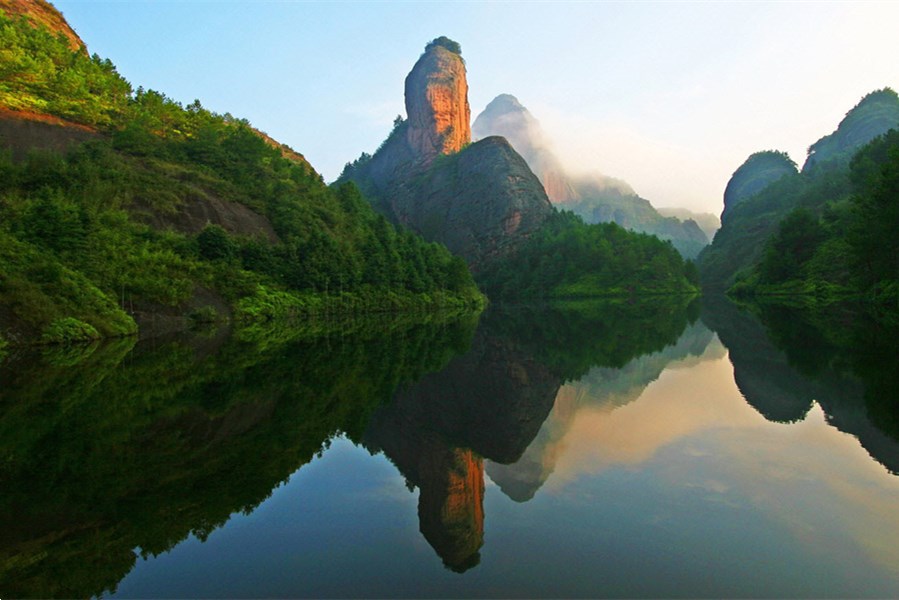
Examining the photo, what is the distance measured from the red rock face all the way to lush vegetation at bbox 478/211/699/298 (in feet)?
171

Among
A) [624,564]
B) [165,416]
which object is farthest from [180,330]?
[624,564]

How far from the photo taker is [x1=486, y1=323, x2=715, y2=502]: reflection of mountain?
7215mm

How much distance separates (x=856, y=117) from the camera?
15488cm

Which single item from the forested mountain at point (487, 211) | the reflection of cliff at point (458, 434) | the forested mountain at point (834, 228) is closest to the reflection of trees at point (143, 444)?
the reflection of cliff at point (458, 434)

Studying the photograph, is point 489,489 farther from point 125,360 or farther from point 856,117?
point 856,117

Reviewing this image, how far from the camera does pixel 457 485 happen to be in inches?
280

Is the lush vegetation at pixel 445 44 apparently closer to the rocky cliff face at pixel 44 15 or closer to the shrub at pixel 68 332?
the rocky cliff face at pixel 44 15

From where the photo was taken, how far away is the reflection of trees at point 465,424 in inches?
237

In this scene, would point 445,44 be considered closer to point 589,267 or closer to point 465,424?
point 589,267

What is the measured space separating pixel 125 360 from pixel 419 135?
6146 inches

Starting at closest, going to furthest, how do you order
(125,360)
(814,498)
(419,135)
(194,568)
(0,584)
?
(0,584), (194,568), (814,498), (125,360), (419,135)

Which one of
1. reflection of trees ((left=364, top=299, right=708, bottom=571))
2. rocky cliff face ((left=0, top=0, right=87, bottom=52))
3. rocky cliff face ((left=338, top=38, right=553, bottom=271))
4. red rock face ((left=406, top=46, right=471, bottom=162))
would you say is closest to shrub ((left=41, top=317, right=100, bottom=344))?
reflection of trees ((left=364, top=299, right=708, bottom=571))

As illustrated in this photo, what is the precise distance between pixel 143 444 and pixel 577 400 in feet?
30.2

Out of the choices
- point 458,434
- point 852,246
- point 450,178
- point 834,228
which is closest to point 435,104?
point 450,178
